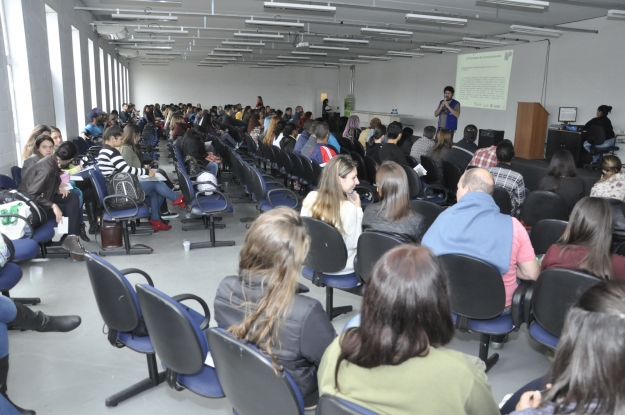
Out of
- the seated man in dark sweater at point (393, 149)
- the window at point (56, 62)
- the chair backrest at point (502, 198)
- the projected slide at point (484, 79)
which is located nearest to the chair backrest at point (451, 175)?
the seated man in dark sweater at point (393, 149)

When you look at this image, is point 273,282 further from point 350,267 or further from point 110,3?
point 110,3

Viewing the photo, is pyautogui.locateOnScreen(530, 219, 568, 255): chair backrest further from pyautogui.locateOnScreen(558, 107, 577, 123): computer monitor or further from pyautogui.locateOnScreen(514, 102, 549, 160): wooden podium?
pyautogui.locateOnScreen(514, 102, 549, 160): wooden podium

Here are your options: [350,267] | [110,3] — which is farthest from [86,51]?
[350,267]

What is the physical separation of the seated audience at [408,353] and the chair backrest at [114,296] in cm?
117

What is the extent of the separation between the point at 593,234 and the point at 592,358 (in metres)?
1.47

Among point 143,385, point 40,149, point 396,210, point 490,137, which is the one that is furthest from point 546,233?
point 490,137

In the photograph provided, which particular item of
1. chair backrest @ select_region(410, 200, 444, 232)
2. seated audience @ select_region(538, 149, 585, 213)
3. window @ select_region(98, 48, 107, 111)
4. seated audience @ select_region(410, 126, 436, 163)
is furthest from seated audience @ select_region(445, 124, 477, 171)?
window @ select_region(98, 48, 107, 111)

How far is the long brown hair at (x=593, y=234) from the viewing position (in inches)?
84.7

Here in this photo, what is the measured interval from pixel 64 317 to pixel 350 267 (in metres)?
1.82

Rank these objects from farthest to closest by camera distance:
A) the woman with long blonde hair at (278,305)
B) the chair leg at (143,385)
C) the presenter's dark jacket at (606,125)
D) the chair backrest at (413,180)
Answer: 1. the presenter's dark jacket at (606,125)
2. the chair backrest at (413,180)
3. the chair leg at (143,385)
4. the woman with long blonde hair at (278,305)

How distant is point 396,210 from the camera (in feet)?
9.75

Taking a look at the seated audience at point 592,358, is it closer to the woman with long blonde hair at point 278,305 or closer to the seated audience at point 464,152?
the woman with long blonde hair at point 278,305

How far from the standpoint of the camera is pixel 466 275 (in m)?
2.31

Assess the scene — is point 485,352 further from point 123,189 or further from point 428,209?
point 123,189
